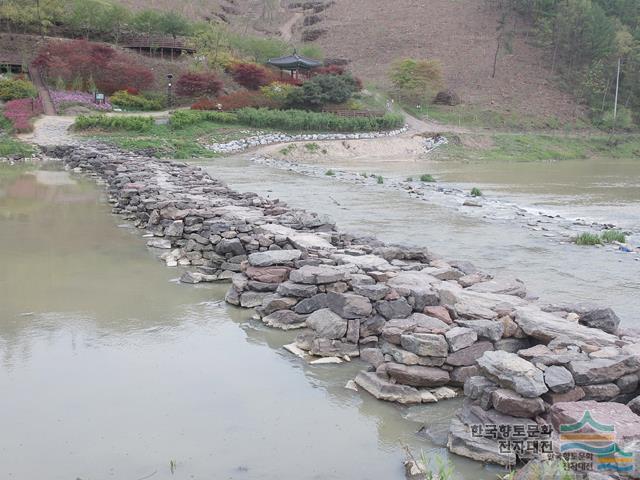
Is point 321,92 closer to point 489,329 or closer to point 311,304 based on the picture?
point 311,304

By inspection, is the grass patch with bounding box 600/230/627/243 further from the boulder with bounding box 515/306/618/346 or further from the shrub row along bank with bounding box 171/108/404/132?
the shrub row along bank with bounding box 171/108/404/132

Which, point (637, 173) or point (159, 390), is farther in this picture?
point (637, 173)

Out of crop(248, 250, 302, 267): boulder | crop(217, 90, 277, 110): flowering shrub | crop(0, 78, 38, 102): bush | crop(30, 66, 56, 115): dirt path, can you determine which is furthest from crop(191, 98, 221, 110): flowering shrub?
crop(248, 250, 302, 267): boulder

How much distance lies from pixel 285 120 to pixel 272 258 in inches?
1179

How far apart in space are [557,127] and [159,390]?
55.4 m

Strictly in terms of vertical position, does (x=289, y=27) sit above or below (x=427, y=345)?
above

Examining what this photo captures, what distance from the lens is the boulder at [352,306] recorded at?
6.49 m

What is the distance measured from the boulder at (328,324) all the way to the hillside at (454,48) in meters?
52.8

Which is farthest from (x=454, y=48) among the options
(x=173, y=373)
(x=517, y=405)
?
(x=517, y=405)

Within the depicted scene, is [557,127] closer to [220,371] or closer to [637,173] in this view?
[637,173]

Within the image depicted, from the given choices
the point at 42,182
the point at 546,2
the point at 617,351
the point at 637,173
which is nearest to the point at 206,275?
the point at 617,351

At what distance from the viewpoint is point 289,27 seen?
275ft

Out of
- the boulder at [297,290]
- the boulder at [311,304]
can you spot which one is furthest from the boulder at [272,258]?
the boulder at [311,304]

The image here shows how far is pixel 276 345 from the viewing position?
661 cm
